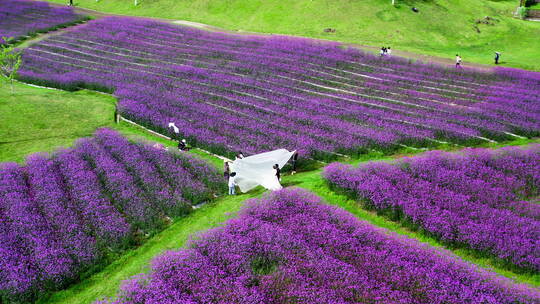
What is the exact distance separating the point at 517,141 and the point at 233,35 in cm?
3100

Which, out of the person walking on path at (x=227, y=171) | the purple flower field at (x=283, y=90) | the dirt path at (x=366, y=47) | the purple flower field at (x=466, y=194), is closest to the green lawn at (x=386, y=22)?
the dirt path at (x=366, y=47)

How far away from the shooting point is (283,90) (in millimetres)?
27516

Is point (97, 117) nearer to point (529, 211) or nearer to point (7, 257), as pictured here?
point (7, 257)

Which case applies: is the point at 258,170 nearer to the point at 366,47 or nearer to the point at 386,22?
the point at 366,47

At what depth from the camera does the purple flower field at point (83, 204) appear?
34.1ft

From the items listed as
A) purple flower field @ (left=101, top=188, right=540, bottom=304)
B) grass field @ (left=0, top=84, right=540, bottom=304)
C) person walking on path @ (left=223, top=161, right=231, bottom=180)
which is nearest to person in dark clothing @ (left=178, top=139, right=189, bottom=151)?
grass field @ (left=0, top=84, right=540, bottom=304)

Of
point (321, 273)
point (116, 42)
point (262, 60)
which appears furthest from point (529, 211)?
point (116, 42)

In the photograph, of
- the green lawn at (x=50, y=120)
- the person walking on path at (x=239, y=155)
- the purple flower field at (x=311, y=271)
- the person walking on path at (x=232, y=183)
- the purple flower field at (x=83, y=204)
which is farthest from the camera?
the green lawn at (x=50, y=120)

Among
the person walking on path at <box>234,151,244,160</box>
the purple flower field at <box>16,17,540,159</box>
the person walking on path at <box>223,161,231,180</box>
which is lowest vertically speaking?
the person walking on path at <box>223,161,231,180</box>

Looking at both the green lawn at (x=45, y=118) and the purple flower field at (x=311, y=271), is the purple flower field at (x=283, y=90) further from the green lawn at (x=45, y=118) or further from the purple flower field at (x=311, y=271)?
the purple flower field at (x=311, y=271)

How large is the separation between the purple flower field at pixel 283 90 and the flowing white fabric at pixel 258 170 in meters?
1.73

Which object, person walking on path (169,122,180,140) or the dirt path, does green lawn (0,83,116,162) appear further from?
the dirt path

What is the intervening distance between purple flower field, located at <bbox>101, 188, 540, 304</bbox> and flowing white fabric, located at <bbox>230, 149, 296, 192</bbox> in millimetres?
2874

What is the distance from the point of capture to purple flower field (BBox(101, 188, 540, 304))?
908cm
